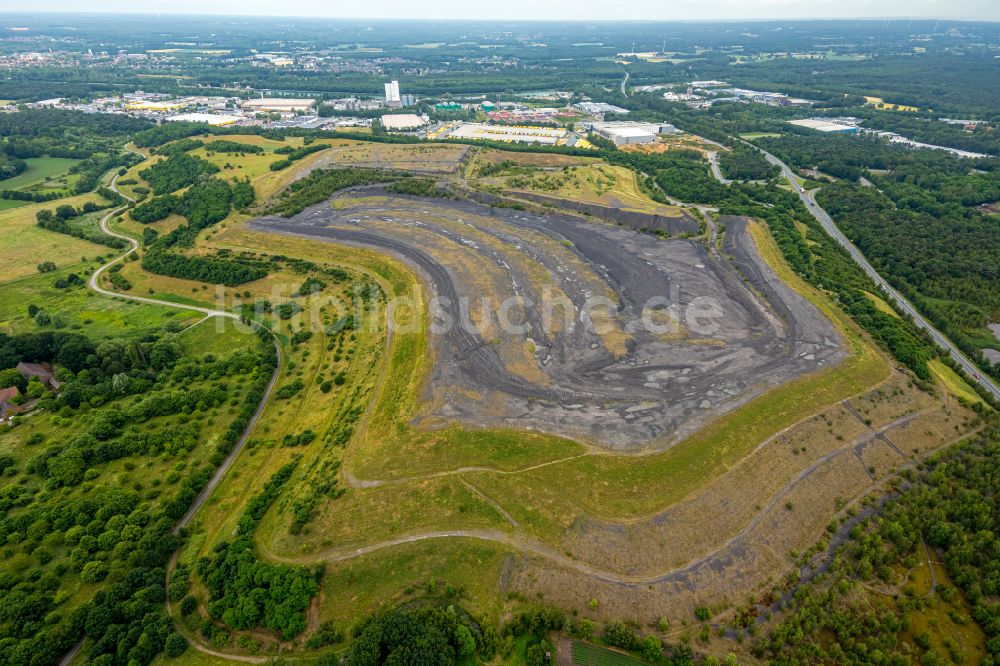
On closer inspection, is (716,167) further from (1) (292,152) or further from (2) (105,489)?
(2) (105,489)

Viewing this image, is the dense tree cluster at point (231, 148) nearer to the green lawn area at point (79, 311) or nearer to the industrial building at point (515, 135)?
the industrial building at point (515, 135)

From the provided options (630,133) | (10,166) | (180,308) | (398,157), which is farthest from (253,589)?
(630,133)

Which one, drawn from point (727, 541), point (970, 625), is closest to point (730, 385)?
point (727, 541)

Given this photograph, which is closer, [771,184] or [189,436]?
[189,436]

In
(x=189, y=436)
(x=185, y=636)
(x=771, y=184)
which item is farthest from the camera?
(x=771, y=184)

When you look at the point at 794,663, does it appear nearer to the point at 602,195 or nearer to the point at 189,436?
the point at 189,436

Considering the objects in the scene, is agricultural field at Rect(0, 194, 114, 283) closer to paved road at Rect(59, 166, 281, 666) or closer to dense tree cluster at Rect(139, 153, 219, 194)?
paved road at Rect(59, 166, 281, 666)
